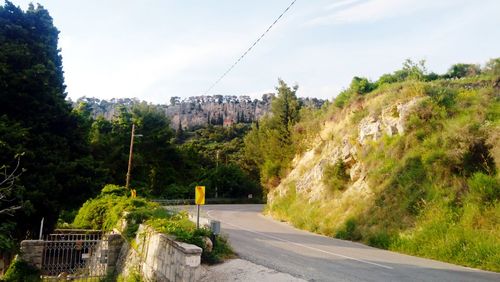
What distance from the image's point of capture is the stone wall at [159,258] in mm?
8398

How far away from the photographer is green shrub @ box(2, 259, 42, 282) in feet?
46.8

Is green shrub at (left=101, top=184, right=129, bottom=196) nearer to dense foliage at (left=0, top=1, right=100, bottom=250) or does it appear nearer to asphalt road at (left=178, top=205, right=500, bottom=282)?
dense foliage at (left=0, top=1, right=100, bottom=250)

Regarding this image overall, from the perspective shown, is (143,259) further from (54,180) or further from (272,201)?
(272,201)

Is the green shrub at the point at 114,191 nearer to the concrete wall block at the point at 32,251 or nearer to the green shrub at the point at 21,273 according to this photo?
the concrete wall block at the point at 32,251

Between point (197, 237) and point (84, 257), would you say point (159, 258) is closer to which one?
point (197, 237)

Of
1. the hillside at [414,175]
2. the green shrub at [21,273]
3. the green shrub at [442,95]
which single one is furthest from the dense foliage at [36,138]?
the green shrub at [442,95]

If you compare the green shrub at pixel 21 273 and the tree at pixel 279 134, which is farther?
the tree at pixel 279 134

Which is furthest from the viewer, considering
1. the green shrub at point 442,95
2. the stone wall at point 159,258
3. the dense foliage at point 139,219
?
the green shrub at point 442,95

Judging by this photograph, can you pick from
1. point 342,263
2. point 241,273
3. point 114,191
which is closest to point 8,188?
point 241,273

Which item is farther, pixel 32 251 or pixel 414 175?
pixel 414 175

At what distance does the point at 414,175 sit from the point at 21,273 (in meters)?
15.8

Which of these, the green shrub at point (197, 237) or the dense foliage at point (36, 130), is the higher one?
the dense foliage at point (36, 130)

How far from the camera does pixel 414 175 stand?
1572 cm

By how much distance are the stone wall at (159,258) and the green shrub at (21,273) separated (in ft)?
10.1
